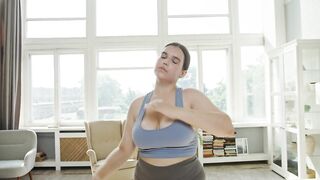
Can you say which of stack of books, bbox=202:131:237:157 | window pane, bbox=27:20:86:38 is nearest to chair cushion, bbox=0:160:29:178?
window pane, bbox=27:20:86:38

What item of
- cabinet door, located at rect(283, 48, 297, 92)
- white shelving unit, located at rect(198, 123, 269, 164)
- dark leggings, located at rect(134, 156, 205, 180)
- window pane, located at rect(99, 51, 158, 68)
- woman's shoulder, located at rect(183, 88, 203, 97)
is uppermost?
window pane, located at rect(99, 51, 158, 68)

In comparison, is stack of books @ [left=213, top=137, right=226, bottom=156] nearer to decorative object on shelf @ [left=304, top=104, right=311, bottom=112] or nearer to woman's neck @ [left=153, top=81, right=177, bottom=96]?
decorative object on shelf @ [left=304, top=104, right=311, bottom=112]

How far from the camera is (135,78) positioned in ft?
17.1

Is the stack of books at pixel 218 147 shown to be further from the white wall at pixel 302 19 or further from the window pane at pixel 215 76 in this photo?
the white wall at pixel 302 19

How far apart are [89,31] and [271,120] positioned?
3416mm

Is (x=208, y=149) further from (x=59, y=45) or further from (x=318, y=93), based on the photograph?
(x=59, y=45)

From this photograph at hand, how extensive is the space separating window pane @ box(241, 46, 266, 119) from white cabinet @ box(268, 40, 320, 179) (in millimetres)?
954

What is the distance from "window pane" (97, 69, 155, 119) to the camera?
5211 mm

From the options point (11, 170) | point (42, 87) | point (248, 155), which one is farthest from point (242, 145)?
point (42, 87)

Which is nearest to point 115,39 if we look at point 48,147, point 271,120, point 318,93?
point 48,147

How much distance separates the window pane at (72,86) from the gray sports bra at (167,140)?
4.48m

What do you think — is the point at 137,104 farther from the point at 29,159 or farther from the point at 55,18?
the point at 55,18

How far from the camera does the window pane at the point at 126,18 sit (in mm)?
5191

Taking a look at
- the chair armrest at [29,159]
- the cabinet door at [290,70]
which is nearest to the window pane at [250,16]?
the cabinet door at [290,70]
